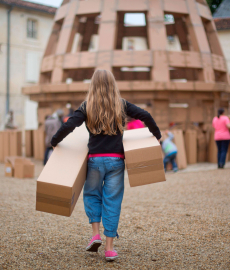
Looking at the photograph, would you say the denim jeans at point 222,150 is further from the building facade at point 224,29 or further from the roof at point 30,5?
the roof at point 30,5

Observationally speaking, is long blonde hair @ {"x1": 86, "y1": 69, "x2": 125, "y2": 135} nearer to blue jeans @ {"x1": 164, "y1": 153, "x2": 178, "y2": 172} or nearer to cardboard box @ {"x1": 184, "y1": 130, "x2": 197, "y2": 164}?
blue jeans @ {"x1": 164, "y1": 153, "x2": 178, "y2": 172}

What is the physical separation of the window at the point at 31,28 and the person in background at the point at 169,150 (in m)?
18.4

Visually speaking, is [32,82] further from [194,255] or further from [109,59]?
[194,255]

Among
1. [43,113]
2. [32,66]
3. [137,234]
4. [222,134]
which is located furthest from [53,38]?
[32,66]

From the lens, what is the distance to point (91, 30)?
1498cm

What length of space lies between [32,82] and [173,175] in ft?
59.5

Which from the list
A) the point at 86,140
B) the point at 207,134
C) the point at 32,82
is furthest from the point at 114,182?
the point at 32,82

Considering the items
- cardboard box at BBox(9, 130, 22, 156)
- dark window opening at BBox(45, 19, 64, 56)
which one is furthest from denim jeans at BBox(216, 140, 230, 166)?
dark window opening at BBox(45, 19, 64, 56)

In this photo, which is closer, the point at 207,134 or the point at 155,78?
the point at 155,78

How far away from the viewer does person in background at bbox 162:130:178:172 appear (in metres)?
9.08

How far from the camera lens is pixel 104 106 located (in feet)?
10.3

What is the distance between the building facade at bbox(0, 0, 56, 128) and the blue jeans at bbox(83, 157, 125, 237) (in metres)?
20.9

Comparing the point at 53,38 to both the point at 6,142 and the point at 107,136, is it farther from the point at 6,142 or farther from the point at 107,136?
the point at 107,136

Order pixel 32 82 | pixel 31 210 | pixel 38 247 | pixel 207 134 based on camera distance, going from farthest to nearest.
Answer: pixel 32 82, pixel 207 134, pixel 31 210, pixel 38 247
